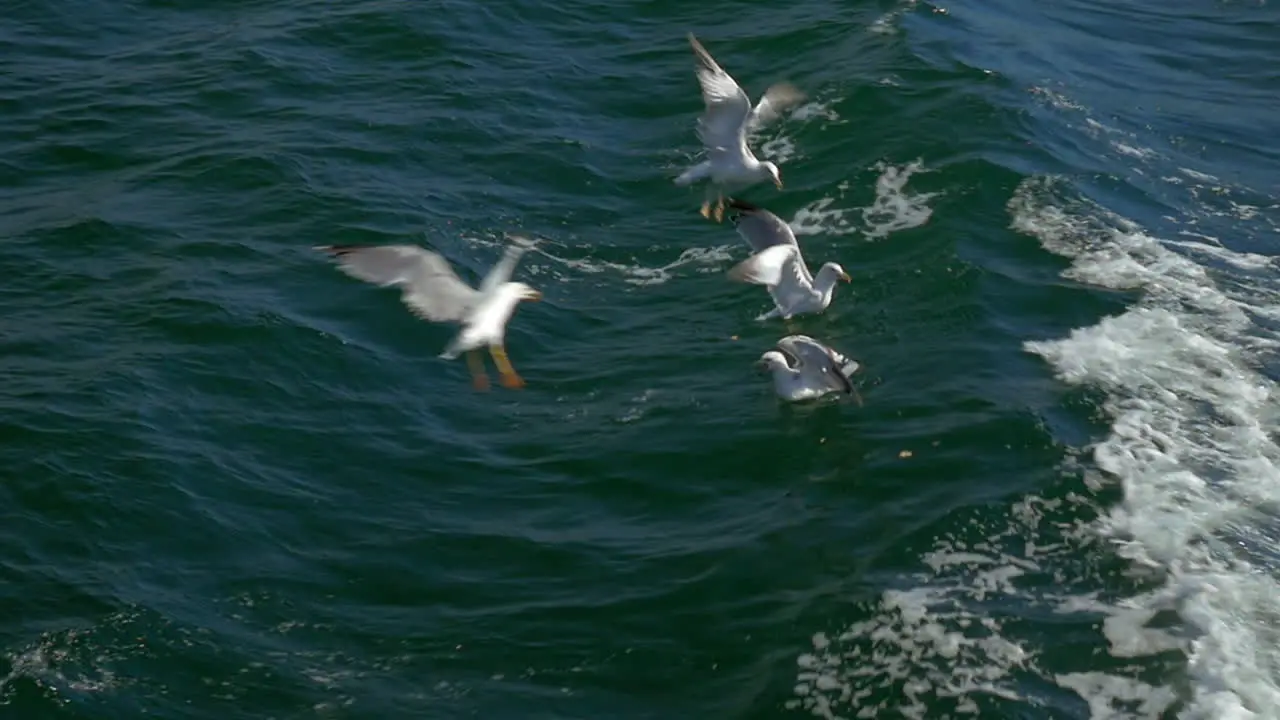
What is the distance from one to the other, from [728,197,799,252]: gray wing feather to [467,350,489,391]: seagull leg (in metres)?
2.82

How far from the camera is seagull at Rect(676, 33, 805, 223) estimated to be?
59.0 ft

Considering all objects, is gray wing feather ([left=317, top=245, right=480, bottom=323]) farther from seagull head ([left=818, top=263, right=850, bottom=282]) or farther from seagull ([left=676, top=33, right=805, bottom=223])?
seagull ([left=676, top=33, right=805, bottom=223])

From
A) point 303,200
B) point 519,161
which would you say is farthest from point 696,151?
point 303,200

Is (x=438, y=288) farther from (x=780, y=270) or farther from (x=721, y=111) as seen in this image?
(x=721, y=111)

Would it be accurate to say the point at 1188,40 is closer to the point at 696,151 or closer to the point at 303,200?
the point at 696,151

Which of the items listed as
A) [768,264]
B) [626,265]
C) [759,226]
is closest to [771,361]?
[768,264]

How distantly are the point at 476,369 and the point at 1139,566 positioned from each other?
6047 mm

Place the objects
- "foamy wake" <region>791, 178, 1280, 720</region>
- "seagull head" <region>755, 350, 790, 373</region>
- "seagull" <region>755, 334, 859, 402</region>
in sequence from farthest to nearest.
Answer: "seagull head" <region>755, 350, 790, 373</region> < "seagull" <region>755, 334, 859, 402</region> < "foamy wake" <region>791, 178, 1280, 720</region>

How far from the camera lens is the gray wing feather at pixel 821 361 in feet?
50.1

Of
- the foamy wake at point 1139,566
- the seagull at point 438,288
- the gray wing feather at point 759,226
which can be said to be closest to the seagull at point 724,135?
the gray wing feather at point 759,226

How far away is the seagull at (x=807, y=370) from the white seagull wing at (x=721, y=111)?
3169 millimetres

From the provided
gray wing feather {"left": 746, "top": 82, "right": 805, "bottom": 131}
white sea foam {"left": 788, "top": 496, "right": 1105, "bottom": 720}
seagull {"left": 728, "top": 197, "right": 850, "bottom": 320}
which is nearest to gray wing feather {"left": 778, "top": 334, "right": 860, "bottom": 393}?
seagull {"left": 728, "top": 197, "right": 850, "bottom": 320}

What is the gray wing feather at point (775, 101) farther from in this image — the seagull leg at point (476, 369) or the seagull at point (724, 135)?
the seagull leg at point (476, 369)

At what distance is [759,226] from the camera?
17.4 m
